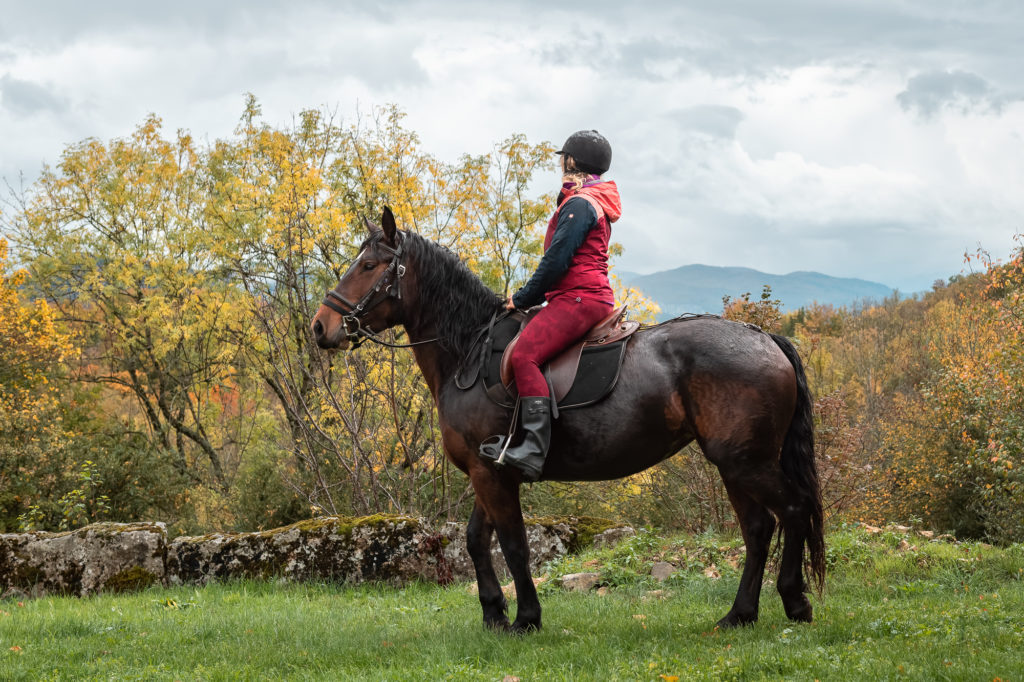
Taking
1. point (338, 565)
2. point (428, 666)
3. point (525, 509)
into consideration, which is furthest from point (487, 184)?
point (428, 666)

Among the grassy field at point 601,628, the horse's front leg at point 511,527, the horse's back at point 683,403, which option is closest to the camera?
the grassy field at point 601,628

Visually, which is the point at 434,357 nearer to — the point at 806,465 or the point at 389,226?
the point at 389,226

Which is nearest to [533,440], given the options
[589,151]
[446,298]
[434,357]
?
[434,357]

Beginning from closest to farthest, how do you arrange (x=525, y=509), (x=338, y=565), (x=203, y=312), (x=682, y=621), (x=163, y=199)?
(x=682, y=621)
(x=338, y=565)
(x=525, y=509)
(x=203, y=312)
(x=163, y=199)

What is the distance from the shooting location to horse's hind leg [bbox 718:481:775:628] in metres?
5.61

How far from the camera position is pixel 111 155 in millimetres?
25516

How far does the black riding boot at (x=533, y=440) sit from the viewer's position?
5.38 metres

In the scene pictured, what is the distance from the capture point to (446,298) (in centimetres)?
605

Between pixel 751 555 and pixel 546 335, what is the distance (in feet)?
6.70

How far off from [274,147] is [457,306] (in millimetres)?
12695

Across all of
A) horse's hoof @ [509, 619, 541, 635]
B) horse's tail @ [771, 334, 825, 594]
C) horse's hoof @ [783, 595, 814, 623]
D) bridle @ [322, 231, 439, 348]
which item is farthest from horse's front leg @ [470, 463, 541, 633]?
horse's tail @ [771, 334, 825, 594]

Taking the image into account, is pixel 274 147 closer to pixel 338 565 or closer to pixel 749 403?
pixel 338 565

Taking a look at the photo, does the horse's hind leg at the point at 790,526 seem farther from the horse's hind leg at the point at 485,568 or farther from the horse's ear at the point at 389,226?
the horse's ear at the point at 389,226

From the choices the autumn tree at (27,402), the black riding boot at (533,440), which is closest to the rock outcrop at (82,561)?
the autumn tree at (27,402)
